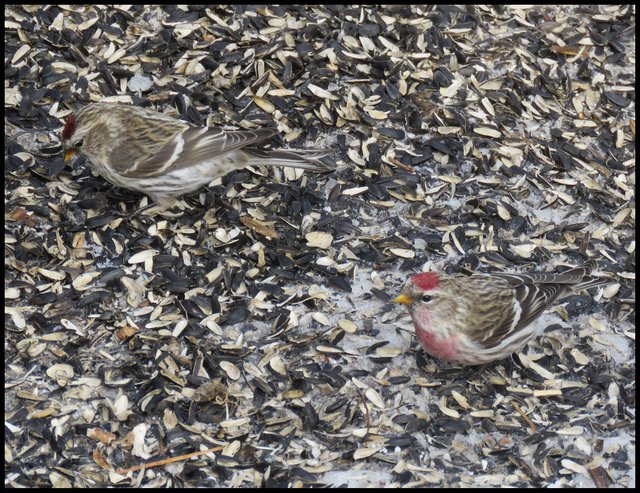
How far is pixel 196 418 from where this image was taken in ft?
19.5

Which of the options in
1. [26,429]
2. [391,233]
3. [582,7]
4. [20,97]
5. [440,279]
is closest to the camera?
[26,429]

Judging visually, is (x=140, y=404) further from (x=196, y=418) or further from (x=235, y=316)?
(x=235, y=316)

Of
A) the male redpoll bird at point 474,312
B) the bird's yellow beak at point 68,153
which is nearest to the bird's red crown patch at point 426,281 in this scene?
the male redpoll bird at point 474,312

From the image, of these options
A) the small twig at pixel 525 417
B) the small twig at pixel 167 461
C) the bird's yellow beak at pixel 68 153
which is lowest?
the small twig at pixel 525 417

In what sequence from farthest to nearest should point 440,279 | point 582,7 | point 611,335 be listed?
point 582,7, point 611,335, point 440,279

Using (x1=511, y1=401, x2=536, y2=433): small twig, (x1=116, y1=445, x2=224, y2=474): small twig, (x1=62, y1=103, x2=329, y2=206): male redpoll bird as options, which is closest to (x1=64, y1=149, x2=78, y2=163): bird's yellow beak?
(x1=62, y1=103, x2=329, y2=206): male redpoll bird

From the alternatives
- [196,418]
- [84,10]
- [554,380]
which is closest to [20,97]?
[84,10]

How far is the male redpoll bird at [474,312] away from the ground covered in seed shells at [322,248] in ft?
0.87

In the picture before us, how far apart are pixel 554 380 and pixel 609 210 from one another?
170 centimetres

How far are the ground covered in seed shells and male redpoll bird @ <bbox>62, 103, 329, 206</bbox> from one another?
0.22m

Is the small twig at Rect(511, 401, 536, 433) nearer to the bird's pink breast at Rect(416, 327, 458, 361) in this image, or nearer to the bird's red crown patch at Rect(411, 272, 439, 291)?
the bird's pink breast at Rect(416, 327, 458, 361)

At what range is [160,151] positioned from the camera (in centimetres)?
717

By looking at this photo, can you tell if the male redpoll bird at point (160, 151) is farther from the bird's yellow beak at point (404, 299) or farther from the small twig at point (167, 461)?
the small twig at point (167, 461)

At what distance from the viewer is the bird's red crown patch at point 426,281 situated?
6.14m
